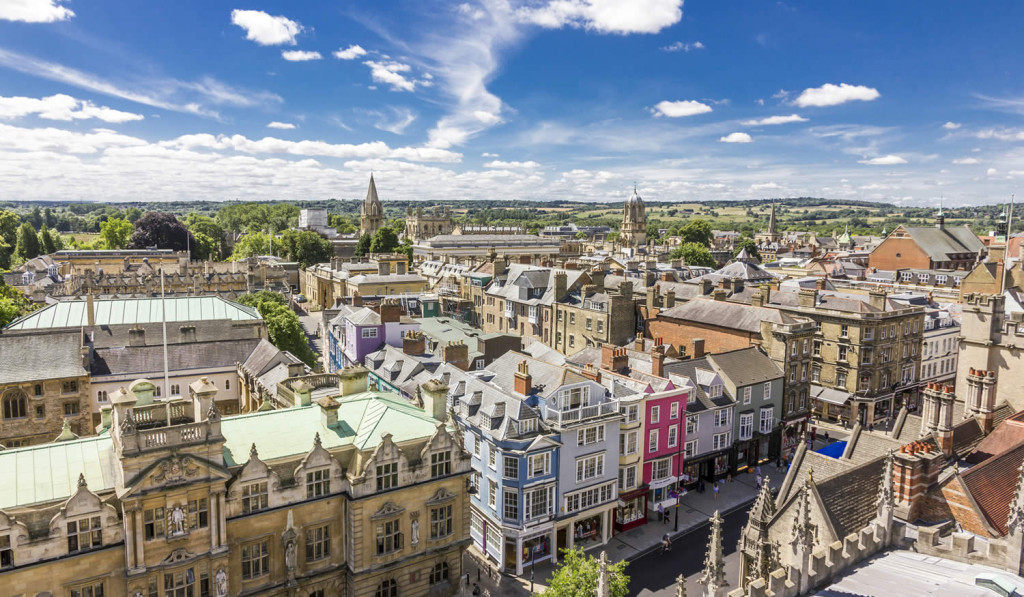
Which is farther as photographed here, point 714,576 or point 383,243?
point 383,243

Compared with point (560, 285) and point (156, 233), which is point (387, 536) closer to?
point (560, 285)

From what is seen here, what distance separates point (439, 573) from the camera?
28734mm

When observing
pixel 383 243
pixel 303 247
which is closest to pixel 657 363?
pixel 383 243

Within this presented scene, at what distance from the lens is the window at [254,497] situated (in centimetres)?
2369

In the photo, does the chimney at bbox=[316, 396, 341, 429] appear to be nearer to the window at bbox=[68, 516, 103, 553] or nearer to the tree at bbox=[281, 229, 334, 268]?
the window at bbox=[68, 516, 103, 553]

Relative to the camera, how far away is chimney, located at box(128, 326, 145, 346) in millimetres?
48469

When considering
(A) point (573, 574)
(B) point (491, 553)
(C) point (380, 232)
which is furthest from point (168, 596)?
(C) point (380, 232)

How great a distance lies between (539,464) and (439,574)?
307 inches

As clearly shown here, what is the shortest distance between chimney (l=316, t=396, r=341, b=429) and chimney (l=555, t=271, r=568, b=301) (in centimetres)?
4257

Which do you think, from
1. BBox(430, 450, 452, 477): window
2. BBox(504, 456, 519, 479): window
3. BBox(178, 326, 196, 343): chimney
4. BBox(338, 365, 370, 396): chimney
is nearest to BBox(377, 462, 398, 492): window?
BBox(430, 450, 452, 477): window

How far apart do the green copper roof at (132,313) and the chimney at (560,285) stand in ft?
101

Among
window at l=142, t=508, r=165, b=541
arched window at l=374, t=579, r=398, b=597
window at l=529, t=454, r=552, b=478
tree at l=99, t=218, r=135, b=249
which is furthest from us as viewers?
tree at l=99, t=218, r=135, b=249

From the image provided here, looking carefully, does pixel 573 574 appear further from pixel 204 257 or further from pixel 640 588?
pixel 204 257

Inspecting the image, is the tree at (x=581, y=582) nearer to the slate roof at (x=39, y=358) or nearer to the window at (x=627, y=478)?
the window at (x=627, y=478)
